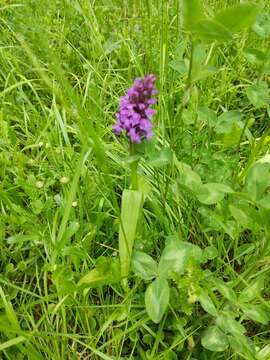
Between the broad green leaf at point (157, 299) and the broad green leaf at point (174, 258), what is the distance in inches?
0.9

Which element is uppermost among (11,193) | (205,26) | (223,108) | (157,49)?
(205,26)

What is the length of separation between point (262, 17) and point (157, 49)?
0.73 m

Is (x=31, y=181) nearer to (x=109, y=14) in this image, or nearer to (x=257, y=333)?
(x=257, y=333)

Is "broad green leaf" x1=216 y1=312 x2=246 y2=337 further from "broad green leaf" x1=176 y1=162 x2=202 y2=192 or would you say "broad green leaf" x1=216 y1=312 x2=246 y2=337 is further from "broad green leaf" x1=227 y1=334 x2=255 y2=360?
"broad green leaf" x1=176 y1=162 x2=202 y2=192

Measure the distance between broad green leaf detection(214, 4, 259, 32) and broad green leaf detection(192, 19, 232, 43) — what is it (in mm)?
13

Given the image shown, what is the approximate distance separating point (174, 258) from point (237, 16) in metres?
0.45

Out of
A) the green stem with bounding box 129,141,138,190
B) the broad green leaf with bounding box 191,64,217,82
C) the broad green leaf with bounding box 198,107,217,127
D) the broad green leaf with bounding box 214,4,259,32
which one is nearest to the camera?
the broad green leaf with bounding box 214,4,259,32

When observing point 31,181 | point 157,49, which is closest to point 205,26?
point 31,181

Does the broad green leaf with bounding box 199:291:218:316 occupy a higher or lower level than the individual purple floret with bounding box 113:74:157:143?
lower

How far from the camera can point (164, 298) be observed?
803 mm

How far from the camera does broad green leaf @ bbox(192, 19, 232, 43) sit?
2.05 ft

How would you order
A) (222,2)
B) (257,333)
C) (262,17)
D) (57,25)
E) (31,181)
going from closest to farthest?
→ (262,17) < (257,333) < (31,181) < (222,2) < (57,25)

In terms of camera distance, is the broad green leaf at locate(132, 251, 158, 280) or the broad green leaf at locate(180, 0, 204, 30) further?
the broad green leaf at locate(132, 251, 158, 280)

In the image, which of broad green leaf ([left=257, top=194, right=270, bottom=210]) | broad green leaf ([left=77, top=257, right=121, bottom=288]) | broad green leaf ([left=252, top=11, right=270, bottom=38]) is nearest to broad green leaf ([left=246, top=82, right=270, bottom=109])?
broad green leaf ([left=252, top=11, right=270, bottom=38])
